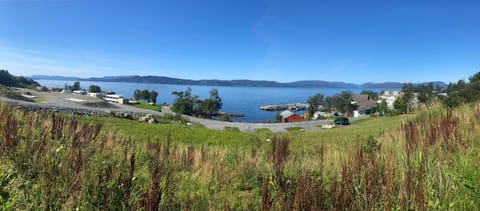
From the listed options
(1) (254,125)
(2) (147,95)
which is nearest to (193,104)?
(1) (254,125)

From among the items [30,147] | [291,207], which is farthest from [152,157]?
[291,207]

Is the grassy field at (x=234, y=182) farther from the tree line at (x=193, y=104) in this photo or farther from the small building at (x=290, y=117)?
the tree line at (x=193, y=104)

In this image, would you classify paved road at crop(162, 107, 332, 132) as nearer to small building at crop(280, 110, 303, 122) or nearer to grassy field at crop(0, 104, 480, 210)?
small building at crop(280, 110, 303, 122)

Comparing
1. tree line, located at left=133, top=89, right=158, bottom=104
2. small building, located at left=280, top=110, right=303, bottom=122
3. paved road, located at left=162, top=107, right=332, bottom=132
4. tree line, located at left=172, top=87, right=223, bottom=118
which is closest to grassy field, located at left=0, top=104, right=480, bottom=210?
paved road, located at left=162, top=107, right=332, bottom=132

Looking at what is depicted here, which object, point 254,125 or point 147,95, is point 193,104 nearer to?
point 254,125

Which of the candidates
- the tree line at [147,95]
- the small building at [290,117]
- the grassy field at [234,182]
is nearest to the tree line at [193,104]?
the small building at [290,117]

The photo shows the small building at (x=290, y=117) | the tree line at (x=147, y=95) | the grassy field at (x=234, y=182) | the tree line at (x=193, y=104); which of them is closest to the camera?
the grassy field at (x=234, y=182)

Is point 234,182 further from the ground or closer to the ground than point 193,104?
further from the ground

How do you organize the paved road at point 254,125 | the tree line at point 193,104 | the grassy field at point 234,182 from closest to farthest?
the grassy field at point 234,182, the paved road at point 254,125, the tree line at point 193,104

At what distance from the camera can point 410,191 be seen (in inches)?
85.0

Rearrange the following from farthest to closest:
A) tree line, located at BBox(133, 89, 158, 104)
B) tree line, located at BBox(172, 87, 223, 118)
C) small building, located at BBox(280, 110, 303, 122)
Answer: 1. tree line, located at BBox(133, 89, 158, 104)
2. tree line, located at BBox(172, 87, 223, 118)
3. small building, located at BBox(280, 110, 303, 122)

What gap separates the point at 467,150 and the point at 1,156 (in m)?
6.09

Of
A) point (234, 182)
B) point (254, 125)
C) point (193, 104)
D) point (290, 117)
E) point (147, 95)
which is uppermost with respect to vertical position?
point (234, 182)

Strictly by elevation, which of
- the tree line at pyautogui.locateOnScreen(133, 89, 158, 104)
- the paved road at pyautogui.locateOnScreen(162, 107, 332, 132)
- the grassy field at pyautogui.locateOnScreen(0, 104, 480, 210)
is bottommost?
the paved road at pyautogui.locateOnScreen(162, 107, 332, 132)
